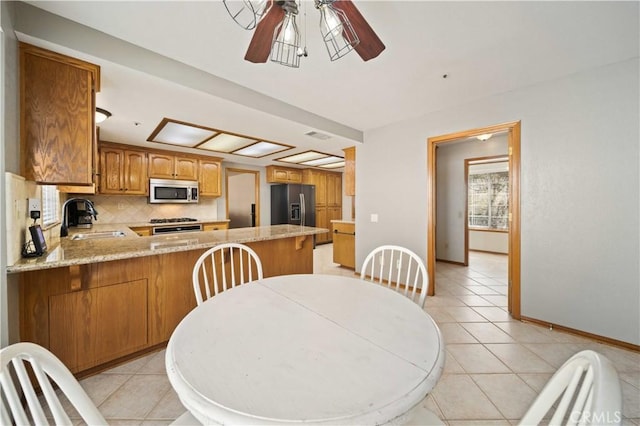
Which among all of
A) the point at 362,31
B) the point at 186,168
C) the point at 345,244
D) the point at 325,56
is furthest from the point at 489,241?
the point at 186,168

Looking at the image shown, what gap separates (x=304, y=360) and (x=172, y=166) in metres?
4.81

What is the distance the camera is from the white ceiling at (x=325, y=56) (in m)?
1.54

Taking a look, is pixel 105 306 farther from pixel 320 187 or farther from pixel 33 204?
pixel 320 187

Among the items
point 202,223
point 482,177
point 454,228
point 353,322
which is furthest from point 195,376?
point 482,177

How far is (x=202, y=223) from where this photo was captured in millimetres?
4746

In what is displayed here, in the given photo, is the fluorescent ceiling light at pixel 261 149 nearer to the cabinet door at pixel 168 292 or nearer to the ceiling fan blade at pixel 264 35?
the cabinet door at pixel 168 292

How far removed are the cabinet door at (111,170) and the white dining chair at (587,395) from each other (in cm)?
517

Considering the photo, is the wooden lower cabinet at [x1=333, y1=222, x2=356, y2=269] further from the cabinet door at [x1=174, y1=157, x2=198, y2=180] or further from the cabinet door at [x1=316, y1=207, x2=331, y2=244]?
the cabinet door at [x1=174, y1=157, x2=198, y2=180]

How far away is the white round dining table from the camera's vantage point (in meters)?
0.61

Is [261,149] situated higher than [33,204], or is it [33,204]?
[261,149]

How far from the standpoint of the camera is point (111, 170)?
3.97 m

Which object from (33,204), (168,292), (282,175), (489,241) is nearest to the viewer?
(33,204)

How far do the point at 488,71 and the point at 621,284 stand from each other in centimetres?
212

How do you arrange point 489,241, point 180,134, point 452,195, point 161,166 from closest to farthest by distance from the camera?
point 180,134 < point 161,166 < point 452,195 < point 489,241
